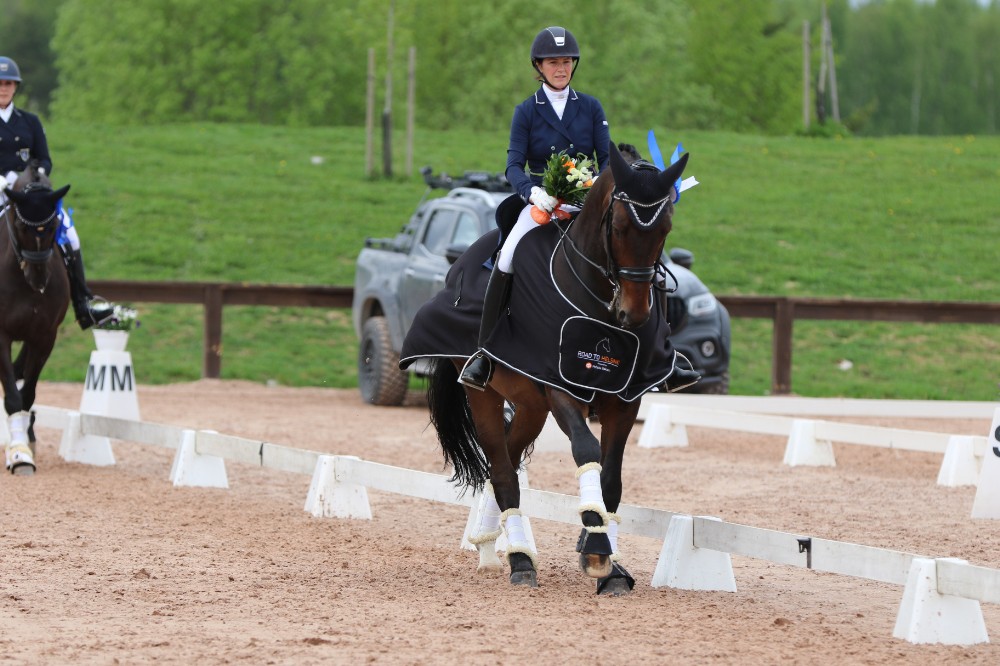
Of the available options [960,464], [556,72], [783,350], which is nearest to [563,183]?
[556,72]

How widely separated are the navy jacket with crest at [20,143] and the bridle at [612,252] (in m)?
6.16

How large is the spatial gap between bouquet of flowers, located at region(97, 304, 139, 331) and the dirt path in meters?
1.11

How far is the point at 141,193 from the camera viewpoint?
2988 centimetres

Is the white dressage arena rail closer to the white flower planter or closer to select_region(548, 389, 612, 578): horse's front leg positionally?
select_region(548, 389, 612, 578): horse's front leg

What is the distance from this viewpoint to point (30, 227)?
1102 cm

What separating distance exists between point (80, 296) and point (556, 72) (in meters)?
5.79

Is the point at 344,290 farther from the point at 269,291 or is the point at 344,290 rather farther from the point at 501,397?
the point at 501,397

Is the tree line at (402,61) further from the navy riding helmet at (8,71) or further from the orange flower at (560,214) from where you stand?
the orange flower at (560,214)

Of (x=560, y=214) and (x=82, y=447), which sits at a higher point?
(x=560, y=214)

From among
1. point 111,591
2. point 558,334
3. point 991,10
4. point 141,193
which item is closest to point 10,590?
point 111,591

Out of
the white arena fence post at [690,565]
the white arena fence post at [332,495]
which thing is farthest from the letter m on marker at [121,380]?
the white arena fence post at [690,565]

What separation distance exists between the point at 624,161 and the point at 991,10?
311 ft

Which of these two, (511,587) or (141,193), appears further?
(141,193)

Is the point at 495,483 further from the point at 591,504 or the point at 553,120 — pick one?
the point at 553,120
